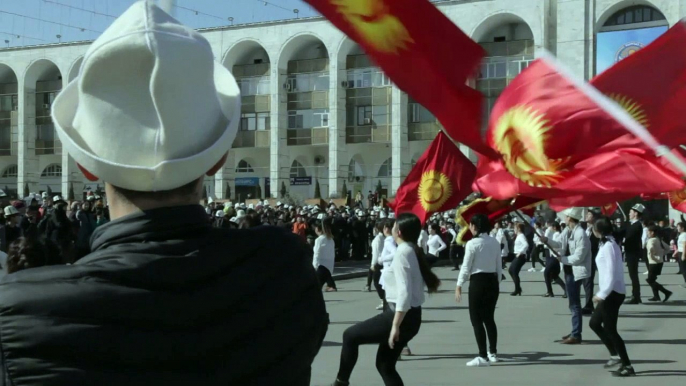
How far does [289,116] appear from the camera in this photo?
5319 centimetres

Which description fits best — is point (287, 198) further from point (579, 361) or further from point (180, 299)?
point (180, 299)

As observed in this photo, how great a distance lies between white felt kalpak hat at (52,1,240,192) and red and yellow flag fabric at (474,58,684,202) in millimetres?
5208

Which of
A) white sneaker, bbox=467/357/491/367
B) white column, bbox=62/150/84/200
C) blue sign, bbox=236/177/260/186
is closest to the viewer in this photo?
white sneaker, bbox=467/357/491/367

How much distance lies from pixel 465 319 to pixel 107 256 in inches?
530

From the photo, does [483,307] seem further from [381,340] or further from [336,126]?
[336,126]

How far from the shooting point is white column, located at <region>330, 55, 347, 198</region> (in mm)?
50219

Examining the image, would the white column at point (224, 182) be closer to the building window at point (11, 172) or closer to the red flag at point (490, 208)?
the building window at point (11, 172)

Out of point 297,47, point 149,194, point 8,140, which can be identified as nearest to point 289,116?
point 297,47

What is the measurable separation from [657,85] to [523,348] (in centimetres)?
572

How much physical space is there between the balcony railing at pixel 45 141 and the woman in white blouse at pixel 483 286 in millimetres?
48686

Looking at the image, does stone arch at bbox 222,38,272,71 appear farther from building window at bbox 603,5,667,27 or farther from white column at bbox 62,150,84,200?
building window at bbox 603,5,667,27

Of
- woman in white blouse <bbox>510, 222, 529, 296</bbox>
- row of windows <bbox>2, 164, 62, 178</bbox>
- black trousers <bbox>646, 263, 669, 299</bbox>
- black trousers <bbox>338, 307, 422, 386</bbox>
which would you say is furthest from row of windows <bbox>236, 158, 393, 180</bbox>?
black trousers <bbox>338, 307, 422, 386</bbox>

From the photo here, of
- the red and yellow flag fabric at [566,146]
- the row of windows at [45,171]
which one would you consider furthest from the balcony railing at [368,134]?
the red and yellow flag fabric at [566,146]

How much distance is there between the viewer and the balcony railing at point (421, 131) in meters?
48.4
